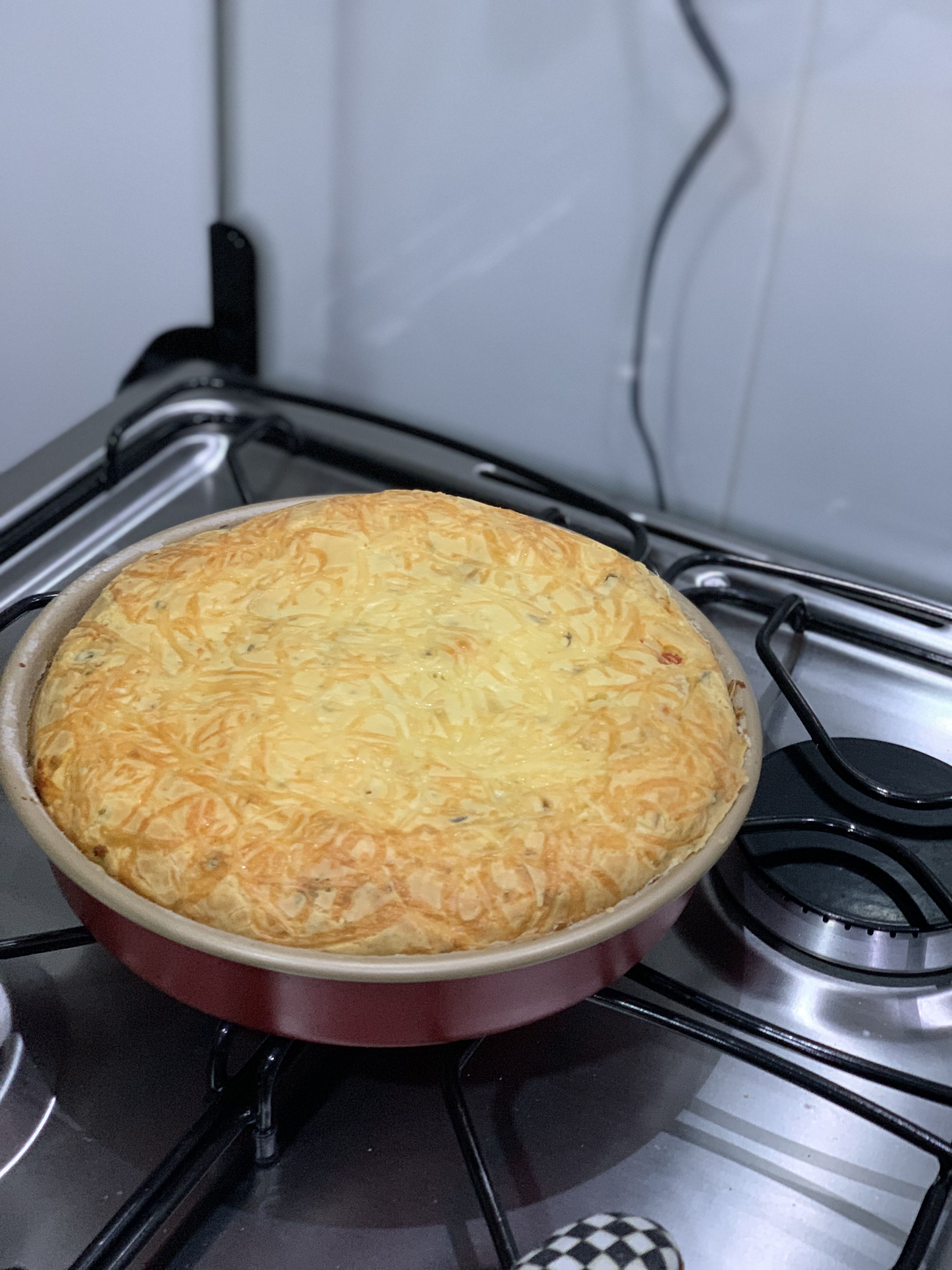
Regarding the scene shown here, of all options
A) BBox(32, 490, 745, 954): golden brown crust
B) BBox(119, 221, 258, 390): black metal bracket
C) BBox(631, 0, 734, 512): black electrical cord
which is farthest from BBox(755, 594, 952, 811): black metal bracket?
BBox(119, 221, 258, 390): black metal bracket

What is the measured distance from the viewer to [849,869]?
2.42 ft

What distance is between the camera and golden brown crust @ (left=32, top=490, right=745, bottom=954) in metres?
0.55

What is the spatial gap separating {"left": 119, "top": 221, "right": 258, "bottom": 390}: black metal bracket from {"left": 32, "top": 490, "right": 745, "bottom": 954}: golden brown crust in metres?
0.50

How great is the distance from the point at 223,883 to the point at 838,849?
0.39 metres

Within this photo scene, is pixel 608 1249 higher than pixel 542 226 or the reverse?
the reverse

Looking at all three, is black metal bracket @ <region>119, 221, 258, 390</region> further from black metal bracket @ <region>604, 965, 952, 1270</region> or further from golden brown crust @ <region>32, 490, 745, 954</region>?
black metal bracket @ <region>604, 965, 952, 1270</region>

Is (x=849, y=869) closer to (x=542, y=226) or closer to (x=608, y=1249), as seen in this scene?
(x=608, y=1249)

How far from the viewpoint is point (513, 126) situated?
1.01 m

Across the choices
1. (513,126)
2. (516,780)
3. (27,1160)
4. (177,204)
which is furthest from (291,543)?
(177,204)

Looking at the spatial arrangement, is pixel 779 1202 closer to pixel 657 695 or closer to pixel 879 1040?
pixel 879 1040

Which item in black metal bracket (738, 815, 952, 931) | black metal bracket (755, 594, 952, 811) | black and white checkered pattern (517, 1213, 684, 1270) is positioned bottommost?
black and white checkered pattern (517, 1213, 684, 1270)

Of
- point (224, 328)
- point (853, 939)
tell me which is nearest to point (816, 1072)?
point (853, 939)

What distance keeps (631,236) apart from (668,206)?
0.04 metres

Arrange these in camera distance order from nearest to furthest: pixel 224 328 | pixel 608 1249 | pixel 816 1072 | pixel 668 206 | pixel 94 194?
pixel 608 1249
pixel 816 1072
pixel 668 206
pixel 94 194
pixel 224 328
